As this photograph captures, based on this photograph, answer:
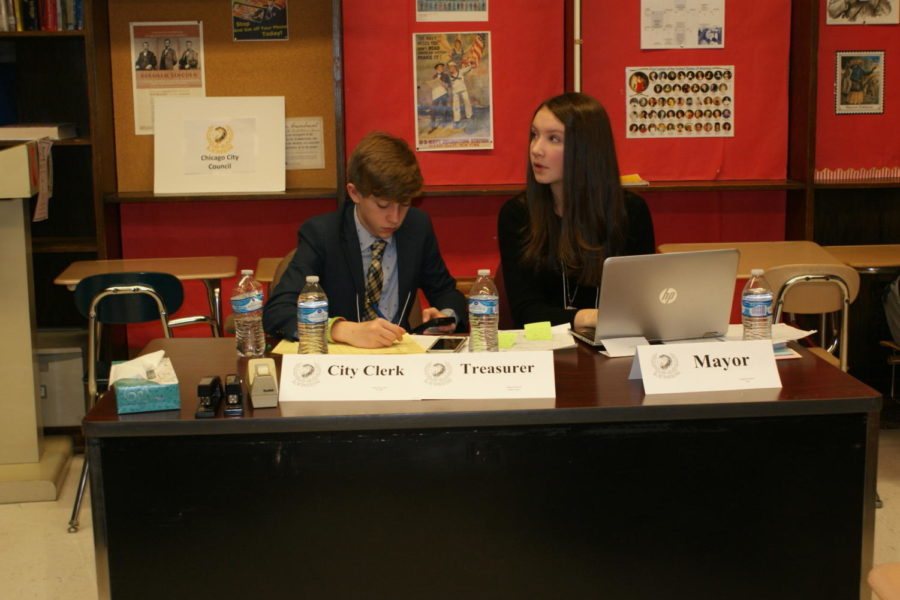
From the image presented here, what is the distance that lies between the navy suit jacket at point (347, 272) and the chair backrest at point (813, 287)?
110 cm

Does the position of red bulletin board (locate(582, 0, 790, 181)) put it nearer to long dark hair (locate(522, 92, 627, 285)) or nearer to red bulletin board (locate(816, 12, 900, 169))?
red bulletin board (locate(816, 12, 900, 169))

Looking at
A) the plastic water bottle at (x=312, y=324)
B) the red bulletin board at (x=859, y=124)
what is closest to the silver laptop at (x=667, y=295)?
the plastic water bottle at (x=312, y=324)

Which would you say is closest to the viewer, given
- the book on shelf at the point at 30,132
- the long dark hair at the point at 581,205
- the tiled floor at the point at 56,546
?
the long dark hair at the point at 581,205

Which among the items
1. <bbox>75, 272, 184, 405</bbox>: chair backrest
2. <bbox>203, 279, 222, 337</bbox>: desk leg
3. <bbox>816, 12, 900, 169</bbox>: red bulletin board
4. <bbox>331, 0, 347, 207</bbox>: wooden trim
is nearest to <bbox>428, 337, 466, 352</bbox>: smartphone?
<bbox>75, 272, 184, 405</bbox>: chair backrest

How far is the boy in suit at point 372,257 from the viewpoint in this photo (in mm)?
2590

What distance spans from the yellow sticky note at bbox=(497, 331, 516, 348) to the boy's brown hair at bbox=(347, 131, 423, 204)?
0.48 m

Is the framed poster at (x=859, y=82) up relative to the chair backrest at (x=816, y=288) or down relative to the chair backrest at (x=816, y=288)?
up

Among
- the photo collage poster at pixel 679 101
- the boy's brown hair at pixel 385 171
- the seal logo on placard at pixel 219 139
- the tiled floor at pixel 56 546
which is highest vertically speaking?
the photo collage poster at pixel 679 101

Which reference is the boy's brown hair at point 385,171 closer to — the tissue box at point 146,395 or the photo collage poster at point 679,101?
the tissue box at point 146,395

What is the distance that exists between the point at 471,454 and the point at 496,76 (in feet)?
9.12

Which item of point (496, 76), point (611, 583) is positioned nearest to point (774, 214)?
point (496, 76)

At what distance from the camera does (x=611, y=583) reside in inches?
81.1

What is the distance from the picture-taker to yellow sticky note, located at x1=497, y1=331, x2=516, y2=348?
2322 millimetres

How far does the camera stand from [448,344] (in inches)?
91.7
